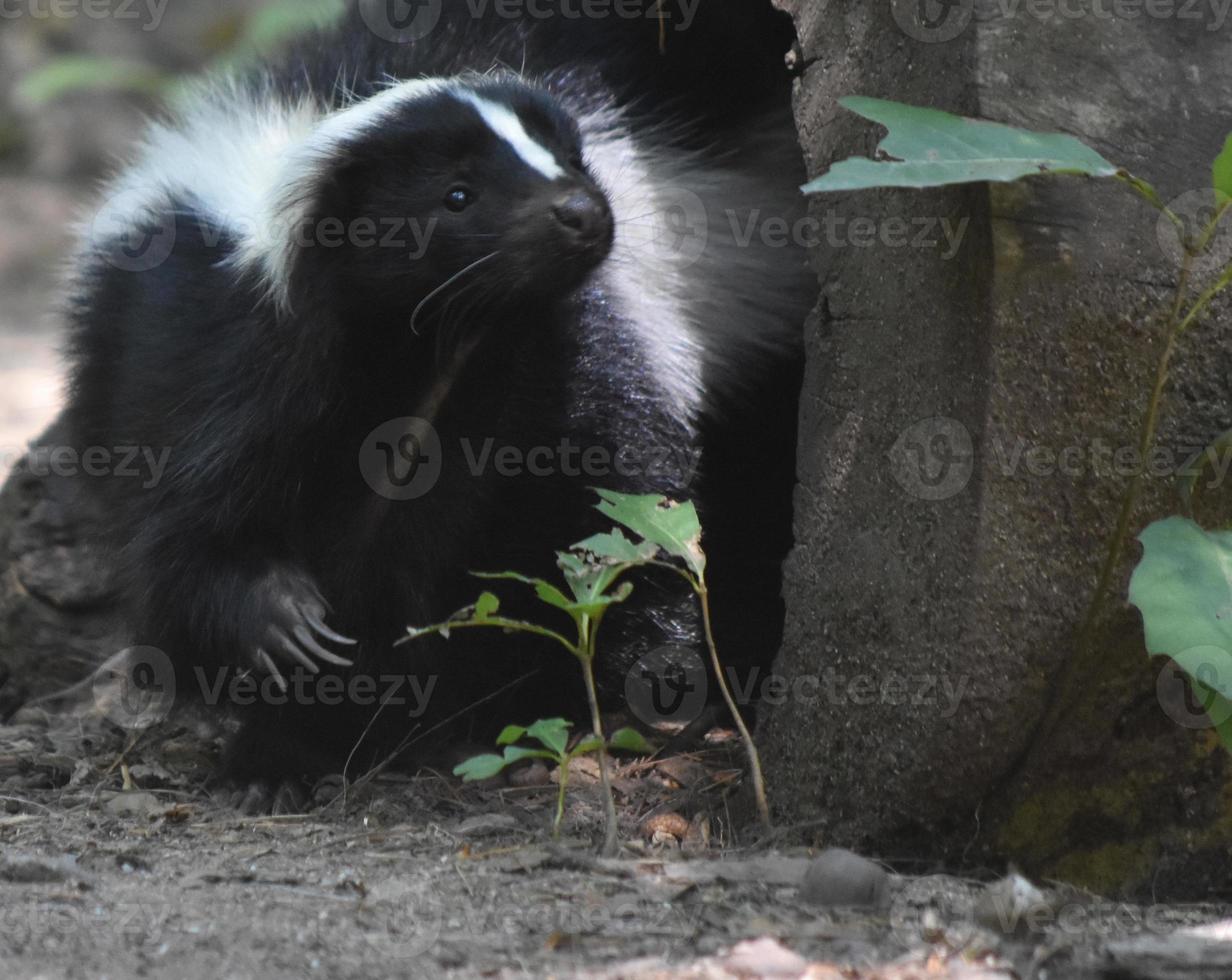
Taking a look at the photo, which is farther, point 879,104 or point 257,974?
point 879,104

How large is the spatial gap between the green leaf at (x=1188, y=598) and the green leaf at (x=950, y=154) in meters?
0.71

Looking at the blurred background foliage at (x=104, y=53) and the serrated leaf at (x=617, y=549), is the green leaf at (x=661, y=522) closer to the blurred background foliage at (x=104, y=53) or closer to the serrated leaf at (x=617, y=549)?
the serrated leaf at (x=617, y=549)

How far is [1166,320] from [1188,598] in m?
0.56

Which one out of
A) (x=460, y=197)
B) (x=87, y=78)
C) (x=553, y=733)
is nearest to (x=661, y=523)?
(x=553, y=733)

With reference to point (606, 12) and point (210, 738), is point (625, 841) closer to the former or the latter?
point (210, 738)

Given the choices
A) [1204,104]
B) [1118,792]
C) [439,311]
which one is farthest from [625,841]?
[1204,104]

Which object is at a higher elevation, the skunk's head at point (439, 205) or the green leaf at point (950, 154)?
the green leaf at point (950, 154)

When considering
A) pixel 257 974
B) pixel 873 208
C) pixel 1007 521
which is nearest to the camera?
pixel 257 974

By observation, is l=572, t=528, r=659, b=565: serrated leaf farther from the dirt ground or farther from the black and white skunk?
the black and white skunk

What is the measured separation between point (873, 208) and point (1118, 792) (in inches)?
51.7

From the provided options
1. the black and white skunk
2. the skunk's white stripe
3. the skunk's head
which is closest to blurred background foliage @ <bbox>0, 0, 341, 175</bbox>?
the black and white skunk

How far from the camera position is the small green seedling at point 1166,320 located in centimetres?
274

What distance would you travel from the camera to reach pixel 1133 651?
10.4ft

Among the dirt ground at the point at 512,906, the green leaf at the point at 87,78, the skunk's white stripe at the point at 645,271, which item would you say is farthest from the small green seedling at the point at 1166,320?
the green leaf at the point at 87,78
